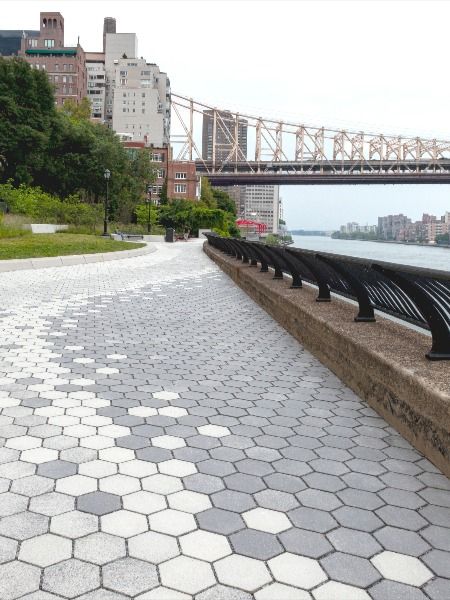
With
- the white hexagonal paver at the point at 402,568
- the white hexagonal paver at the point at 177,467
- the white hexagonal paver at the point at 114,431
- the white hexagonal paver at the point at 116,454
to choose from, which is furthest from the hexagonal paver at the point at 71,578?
the white hexagonal paver at the point at 114,431

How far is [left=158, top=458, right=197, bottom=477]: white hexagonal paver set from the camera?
3.45 metres

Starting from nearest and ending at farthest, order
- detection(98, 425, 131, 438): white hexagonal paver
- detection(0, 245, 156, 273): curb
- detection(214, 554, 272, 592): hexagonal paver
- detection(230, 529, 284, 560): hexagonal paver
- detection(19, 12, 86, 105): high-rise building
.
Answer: detection(214, 554, 272, 592): hexagonal paver < detection(230, 529, 284, 560): hexagonal paver < detection(98, 425, 131, 438): white hexagonal paver < detection(0, 245, 156, 273): curb < detection(19, 12, 86, 105): high-rise building

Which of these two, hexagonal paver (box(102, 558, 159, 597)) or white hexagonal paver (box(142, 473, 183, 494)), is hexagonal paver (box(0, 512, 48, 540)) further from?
white hexagonal paver (box(142, 473, 183, 494))

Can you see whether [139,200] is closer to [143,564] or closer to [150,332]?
[150,332]

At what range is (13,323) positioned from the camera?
8469 mm

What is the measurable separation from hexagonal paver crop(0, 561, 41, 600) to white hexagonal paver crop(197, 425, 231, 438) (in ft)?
5.91

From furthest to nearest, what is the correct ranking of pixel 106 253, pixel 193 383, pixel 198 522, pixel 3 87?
pixel 3 87 → pixel 106 253 → pixel 193 383 → pixel 198 522

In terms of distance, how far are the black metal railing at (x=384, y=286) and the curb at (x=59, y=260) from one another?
9.53 m

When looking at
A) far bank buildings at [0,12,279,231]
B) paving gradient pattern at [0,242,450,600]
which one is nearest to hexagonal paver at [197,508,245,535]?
paving gradient pattern at [0,242,450,600]

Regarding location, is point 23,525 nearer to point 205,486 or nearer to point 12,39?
point 205,486

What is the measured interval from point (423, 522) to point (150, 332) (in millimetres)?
5490

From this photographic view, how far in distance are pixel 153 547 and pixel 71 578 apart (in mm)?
389

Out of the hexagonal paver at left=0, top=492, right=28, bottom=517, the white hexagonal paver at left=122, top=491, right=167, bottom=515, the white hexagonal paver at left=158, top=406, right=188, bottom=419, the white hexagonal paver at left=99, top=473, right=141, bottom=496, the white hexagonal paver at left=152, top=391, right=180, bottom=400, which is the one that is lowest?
the white hexagonal paver at left=122, top=491, right=167, bottom=515

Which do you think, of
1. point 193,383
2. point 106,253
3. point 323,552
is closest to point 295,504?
point 323,552
